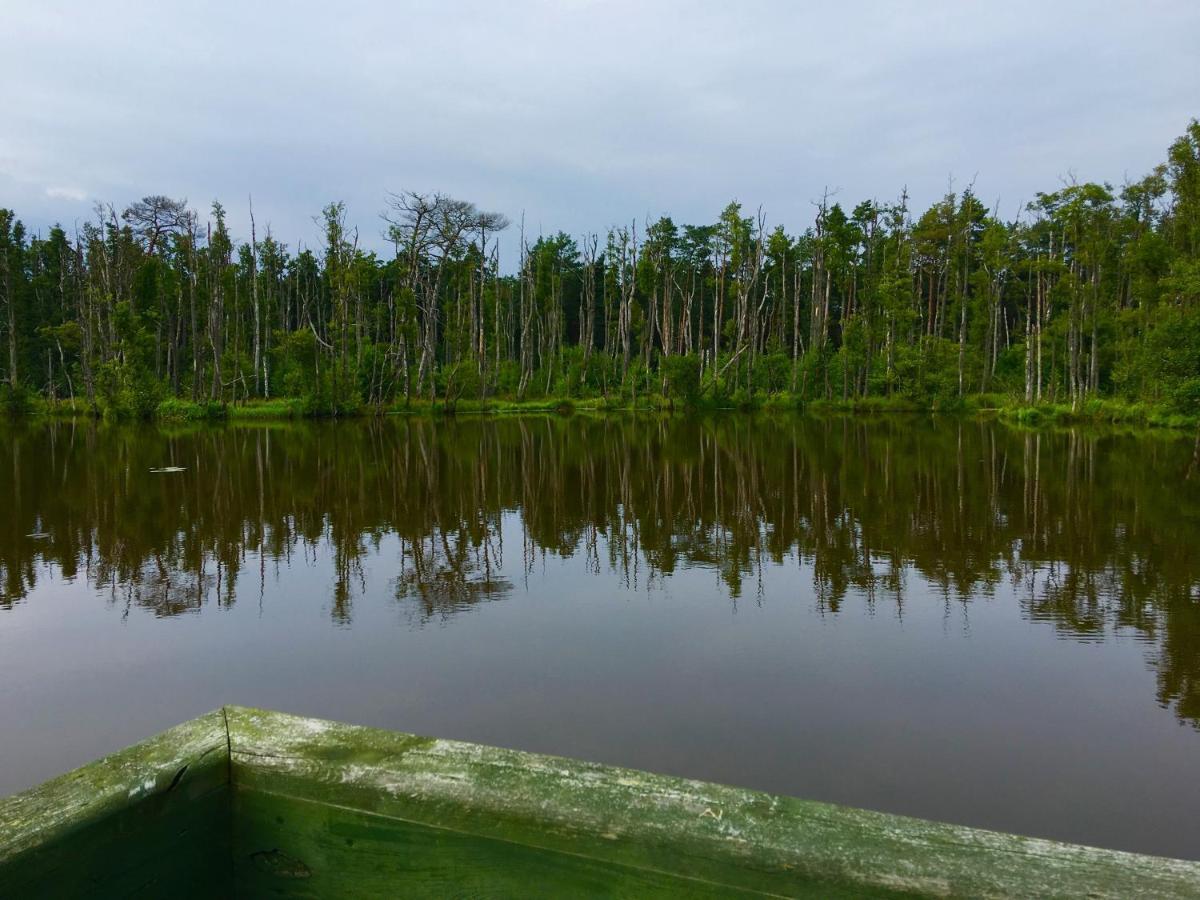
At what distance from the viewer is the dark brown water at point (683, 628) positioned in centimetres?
443

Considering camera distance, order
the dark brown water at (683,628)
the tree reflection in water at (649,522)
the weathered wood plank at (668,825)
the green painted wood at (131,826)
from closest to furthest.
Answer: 1. the weathered wood plank at (668,825)
2. the green painted wood at (131,826)
3. the dark brown water at (683,628)
4. the tree reflection in water at (649,522)

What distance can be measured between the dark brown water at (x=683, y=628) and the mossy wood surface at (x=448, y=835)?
2658mm

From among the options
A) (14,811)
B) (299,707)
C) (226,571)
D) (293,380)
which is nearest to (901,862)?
(14,811)

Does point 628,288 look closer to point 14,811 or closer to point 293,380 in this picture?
point 293,380

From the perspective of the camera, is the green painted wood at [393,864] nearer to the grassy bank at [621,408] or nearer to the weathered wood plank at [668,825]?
the weathered wood plank at [668,825]

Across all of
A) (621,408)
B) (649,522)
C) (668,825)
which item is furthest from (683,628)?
(621,408)

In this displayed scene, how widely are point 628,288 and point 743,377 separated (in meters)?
10.0

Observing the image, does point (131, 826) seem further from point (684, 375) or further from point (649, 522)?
point (684, 375)

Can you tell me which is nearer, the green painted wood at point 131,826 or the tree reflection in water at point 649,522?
the green painted wood at point 131,826

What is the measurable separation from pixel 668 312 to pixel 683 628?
146 ft

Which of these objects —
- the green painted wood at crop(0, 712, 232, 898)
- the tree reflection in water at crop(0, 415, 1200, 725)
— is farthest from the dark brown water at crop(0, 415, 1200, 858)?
the green painted wood at crop(0, 712, 232, 898)

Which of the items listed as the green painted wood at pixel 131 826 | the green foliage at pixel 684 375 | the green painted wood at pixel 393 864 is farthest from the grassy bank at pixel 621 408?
the green painted wood at pixel 131 826

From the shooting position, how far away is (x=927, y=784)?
4.10 metres

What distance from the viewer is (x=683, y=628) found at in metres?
6.72
